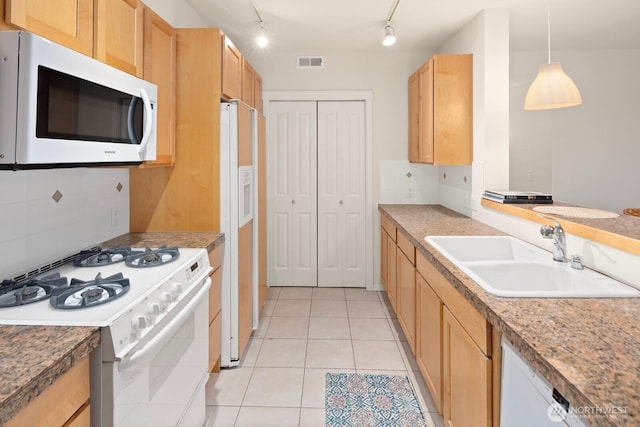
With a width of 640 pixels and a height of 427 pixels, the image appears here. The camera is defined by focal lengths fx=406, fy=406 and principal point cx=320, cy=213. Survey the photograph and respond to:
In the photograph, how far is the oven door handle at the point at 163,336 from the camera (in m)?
1.23

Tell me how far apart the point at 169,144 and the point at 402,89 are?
9.03 feet

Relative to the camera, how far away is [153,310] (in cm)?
142

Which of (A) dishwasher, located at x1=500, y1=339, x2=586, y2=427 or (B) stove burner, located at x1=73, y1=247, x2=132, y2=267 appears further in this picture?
(B) stove burner, located at x1=73, y1=247, x2=132, y2=267

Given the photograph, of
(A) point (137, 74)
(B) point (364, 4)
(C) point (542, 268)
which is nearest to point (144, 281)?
(A) point (137, 74)

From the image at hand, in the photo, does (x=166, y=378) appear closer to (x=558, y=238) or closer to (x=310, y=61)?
(x=558, y=238)

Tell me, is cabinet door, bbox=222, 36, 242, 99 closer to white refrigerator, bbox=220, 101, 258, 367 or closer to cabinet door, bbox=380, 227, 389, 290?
white refrigerator, bbox=220, 101, 258, 367

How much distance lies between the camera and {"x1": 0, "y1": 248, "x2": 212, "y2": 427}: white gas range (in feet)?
3.88

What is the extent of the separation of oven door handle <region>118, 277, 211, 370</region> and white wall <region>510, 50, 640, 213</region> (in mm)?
3829

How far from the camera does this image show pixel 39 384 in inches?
36.0

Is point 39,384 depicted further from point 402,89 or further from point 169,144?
point 402,89

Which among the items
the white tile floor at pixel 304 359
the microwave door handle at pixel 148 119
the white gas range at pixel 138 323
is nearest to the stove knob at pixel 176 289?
the white gas range at pixel 138 323

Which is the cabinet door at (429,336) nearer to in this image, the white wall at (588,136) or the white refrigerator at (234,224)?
the white refrigerator at (234,224)

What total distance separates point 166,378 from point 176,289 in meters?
0.34

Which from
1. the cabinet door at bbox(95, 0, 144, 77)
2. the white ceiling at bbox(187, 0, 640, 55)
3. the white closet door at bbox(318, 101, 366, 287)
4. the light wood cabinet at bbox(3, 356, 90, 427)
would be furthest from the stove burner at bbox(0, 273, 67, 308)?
the white closet door at bbox(318, 101, 366, 287)
